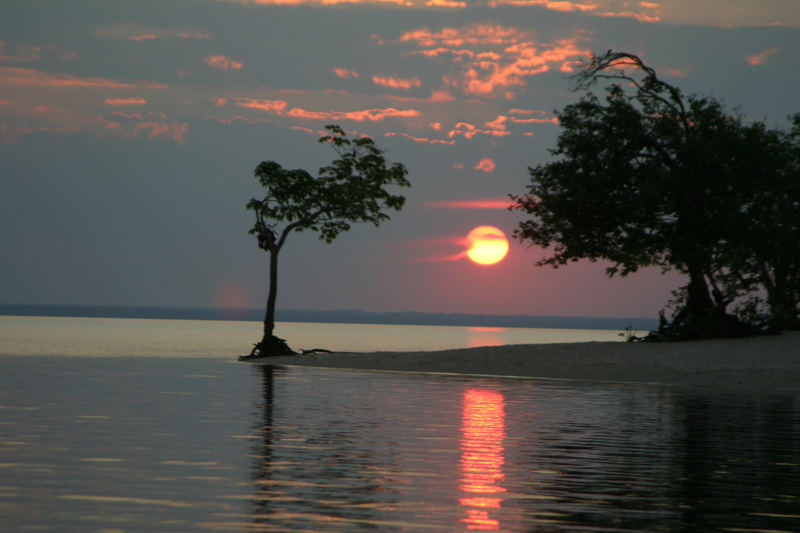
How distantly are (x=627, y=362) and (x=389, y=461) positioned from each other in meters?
30.0

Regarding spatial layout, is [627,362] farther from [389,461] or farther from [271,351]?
[389,461]

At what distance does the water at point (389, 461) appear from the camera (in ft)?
37.0

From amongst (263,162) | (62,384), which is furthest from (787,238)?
(62,384)

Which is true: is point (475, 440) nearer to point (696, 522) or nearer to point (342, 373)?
point (696, 522)

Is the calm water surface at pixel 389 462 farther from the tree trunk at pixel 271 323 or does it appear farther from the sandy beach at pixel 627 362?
the tree trunk at pixel 271 323

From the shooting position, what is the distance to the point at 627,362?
4434cm

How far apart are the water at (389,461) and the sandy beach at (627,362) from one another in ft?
30.9

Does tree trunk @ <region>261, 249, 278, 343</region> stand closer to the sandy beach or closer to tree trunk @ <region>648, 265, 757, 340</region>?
the sandy beach

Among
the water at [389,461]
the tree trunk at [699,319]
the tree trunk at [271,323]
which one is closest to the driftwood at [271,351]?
the tree trunk at [271,323]

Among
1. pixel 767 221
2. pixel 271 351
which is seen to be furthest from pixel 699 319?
pixel 271 351

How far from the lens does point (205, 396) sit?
95.8 feet

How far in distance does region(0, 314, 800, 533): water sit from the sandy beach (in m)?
9.42

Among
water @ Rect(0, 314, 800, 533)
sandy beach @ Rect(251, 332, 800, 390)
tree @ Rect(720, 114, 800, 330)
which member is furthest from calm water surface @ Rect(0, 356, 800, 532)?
tree @ Rect(720, 114, 800, 330)

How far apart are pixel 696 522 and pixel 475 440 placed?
8.14m
